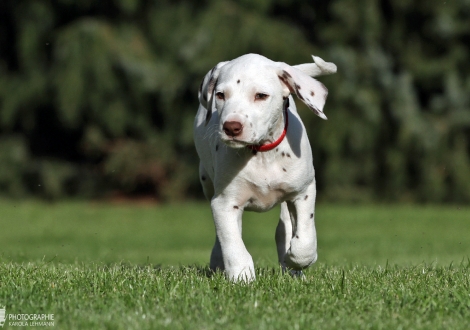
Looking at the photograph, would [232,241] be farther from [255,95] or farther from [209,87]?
[209,87]

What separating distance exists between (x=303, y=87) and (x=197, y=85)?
44.6 feet

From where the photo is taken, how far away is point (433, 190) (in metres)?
19.0

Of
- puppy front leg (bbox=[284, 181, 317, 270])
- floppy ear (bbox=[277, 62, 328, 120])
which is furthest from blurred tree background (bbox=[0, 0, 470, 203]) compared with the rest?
floppy ear (bbox=[277, 62, 328, 120])

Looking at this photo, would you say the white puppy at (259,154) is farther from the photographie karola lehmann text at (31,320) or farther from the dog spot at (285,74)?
the photographie karola lehmann text at (31,320)

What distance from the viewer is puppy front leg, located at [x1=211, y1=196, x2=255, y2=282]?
4777 millimetres

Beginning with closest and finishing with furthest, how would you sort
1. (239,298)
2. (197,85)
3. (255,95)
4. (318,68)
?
(239,298) → (255,95) → (318,68) → (197,85)

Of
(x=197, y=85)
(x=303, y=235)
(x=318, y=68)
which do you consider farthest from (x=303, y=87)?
(x=197, y=85)

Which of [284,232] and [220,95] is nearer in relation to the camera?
[220,95]

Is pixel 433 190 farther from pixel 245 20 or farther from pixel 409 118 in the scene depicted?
pixel 245 20

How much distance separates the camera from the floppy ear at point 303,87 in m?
4.89

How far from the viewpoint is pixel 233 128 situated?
4.50m

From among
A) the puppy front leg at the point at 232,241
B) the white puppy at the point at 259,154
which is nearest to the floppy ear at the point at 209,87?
the white puppy at the point at 259,154

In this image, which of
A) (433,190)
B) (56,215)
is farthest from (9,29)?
(433,190)

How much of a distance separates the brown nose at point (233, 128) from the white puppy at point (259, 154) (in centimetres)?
3
